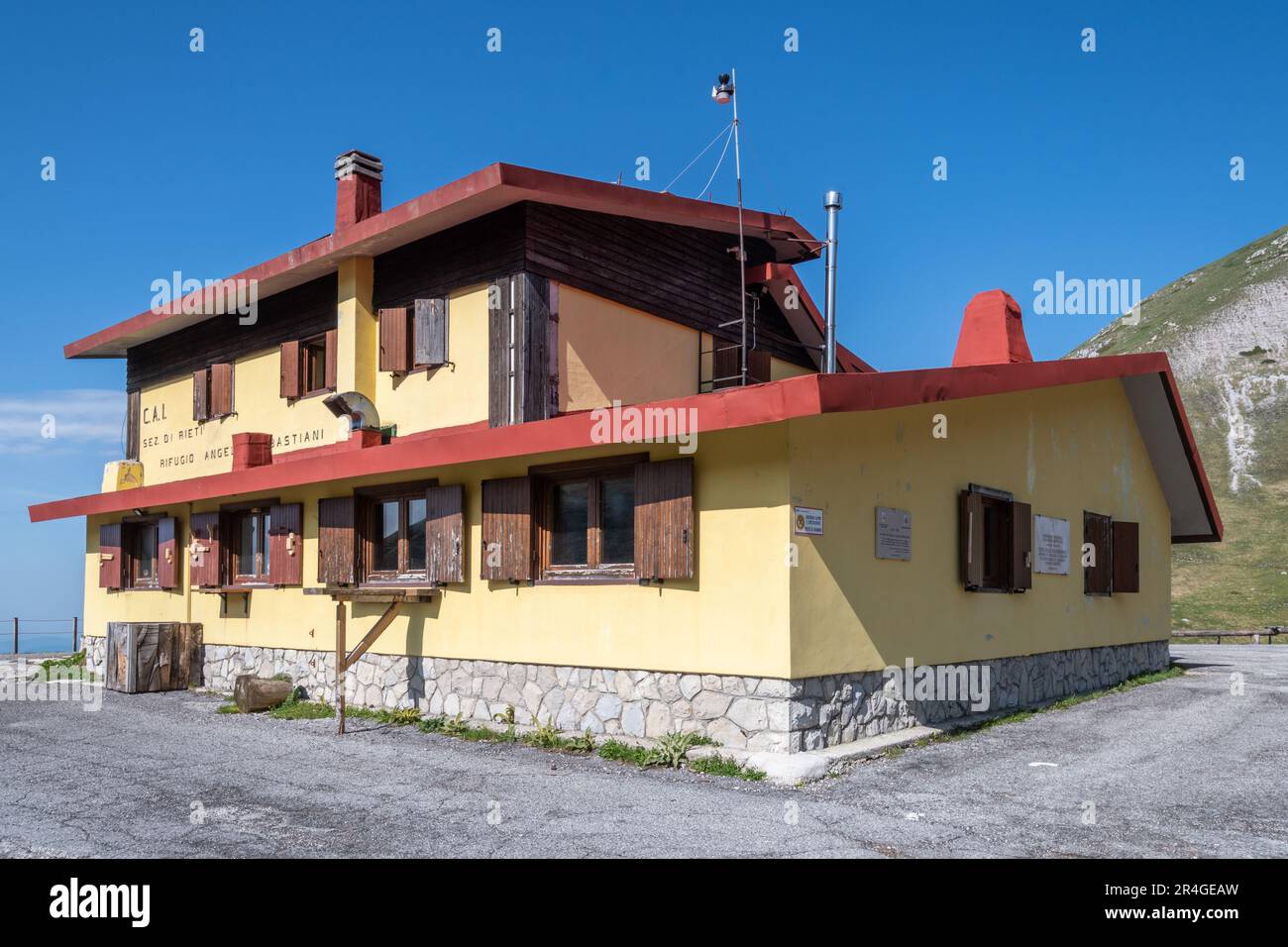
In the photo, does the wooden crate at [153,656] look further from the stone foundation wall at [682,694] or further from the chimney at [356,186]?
the chimney at [356,186]

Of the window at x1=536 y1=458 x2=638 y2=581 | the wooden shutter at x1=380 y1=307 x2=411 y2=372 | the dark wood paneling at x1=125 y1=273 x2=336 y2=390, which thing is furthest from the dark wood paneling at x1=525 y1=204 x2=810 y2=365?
the dark wood paneling at x1=125 y1=273 x2=336 y2=390

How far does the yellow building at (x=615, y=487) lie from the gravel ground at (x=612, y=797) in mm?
949

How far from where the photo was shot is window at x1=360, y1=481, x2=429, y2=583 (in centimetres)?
1228

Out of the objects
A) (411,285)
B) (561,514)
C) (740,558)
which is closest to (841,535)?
(740,558)

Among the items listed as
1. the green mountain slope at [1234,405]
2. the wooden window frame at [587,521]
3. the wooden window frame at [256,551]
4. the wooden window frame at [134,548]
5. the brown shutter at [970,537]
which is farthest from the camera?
the green mountain slope at [1234,405]

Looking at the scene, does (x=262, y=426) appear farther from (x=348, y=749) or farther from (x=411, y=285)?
(x=348, y=749)

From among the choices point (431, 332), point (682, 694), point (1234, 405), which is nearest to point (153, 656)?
point (431, 332)

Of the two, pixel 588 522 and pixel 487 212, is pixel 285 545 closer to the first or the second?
pixel 487 212

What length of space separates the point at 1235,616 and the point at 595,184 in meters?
33.6

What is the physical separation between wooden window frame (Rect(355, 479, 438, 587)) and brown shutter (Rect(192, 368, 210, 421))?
17.7 ft

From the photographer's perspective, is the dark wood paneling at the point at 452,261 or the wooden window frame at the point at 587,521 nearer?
the wooden window frame at the point at 587,521

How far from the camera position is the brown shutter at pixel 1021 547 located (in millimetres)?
12070

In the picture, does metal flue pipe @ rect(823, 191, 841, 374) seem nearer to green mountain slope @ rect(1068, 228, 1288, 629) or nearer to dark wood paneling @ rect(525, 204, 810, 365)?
dark wood paneling @ rect(525, 204, 810, 365)

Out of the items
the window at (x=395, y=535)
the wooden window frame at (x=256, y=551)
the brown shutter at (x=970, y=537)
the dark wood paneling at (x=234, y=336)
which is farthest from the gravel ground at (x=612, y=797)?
the dark wood paneling at (x=234, y=336)
